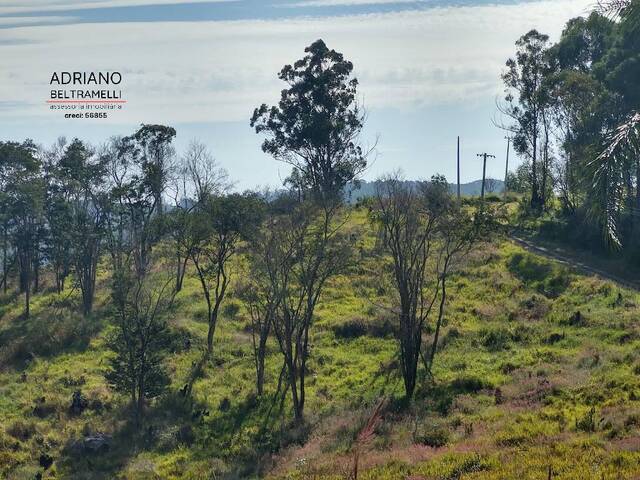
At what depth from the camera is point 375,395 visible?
32.5 m

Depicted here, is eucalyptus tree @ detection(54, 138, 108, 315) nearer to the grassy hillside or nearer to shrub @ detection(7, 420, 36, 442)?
the grassy hillside

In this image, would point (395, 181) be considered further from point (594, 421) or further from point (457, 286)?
point (594, 421)

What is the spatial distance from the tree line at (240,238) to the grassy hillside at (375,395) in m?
1.33

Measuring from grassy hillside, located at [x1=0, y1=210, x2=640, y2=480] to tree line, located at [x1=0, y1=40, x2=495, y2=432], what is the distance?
133 cm

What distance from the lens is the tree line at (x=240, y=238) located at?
113 feet

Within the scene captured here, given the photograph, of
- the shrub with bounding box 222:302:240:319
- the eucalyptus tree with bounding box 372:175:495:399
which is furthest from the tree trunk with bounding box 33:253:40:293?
the eucalyptus tree with bounding box 372:175:495:399

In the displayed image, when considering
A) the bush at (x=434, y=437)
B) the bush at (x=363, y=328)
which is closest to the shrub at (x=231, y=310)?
the bush at (x=363, y=328)

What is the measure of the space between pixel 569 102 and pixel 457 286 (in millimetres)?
19081

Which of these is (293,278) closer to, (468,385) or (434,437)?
(468,385)

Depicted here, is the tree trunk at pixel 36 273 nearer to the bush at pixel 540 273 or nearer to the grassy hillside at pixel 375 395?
the grassy hillside at pixel 375 395

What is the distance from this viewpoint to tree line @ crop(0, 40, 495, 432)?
34594 millimetres

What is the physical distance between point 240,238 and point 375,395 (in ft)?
55.8

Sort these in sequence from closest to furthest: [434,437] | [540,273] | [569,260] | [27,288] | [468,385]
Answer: [434,437] < [468,385] < [540,273] < [569,260] < [27,288]

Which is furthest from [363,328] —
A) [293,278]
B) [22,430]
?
[22,430]
